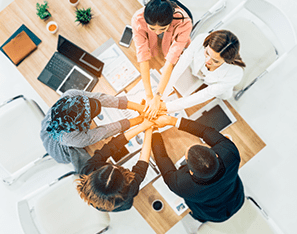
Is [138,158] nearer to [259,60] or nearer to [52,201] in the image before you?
[52,201]

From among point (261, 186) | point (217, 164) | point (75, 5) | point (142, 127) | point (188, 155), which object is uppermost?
point (75, 5)

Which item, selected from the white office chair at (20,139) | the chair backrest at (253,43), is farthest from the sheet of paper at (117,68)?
the chair backrest at (253,43)

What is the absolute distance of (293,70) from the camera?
91.2 inches

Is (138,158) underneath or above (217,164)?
above

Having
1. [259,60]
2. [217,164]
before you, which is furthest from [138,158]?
[259,60]

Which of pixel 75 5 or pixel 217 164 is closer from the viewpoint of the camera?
pixel 217 164

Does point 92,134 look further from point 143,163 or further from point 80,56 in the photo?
point 80,56

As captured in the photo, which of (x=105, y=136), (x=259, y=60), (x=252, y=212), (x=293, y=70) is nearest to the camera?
(x=105, y=136)

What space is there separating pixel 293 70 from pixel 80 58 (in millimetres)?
2206

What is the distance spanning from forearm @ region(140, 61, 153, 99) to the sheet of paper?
0.29 feet

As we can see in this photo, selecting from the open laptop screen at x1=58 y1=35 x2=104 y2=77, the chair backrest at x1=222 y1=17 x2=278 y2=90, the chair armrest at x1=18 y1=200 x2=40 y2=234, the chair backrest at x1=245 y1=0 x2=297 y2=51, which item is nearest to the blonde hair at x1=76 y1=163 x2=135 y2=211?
the chair armrest at x1=18 y1=200 x2=40 y2=234

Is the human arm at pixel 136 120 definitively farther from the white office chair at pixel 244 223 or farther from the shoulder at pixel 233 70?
the white office chair at pixel 244 223

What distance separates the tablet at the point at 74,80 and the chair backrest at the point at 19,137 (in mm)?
399

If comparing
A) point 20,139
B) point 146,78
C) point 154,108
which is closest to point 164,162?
point 154,108
